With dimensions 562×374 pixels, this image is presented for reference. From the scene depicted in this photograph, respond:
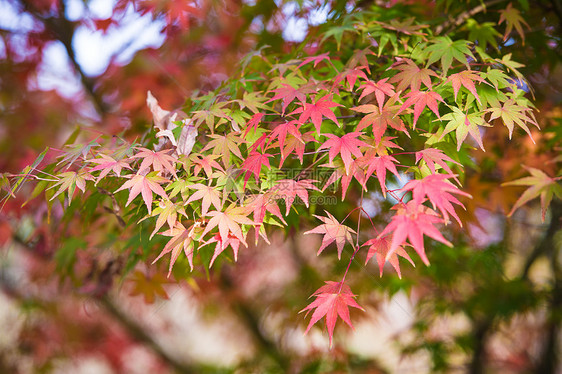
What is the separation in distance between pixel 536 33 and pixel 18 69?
10.7 feet

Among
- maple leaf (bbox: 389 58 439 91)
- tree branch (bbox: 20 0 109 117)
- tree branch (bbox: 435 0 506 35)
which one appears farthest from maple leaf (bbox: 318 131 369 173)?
tree branch (bbox: 20 0 109 117)

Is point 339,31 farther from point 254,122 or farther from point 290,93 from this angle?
point 254,122

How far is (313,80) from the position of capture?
4.44 ft

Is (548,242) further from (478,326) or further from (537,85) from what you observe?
(537,85)

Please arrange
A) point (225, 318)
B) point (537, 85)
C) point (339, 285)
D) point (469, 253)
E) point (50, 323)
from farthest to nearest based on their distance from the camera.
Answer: point (225, 318) < point (50, 323) < point (469, 253) < point (537, 85) < point (339, 285)

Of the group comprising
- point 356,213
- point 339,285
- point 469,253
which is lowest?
point 469,253

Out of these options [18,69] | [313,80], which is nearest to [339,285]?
[313,80]

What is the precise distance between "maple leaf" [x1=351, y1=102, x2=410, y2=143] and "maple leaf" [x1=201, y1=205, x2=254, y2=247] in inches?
15.9

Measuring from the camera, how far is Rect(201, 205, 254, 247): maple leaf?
1094 millimetres

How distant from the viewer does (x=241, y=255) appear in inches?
129

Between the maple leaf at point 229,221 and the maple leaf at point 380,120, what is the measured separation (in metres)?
0.40

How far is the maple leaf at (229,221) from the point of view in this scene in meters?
1.09

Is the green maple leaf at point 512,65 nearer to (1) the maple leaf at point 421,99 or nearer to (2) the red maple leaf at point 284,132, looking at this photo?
(1) the maple leaf at point 421,99

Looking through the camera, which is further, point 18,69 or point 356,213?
point 18,69
